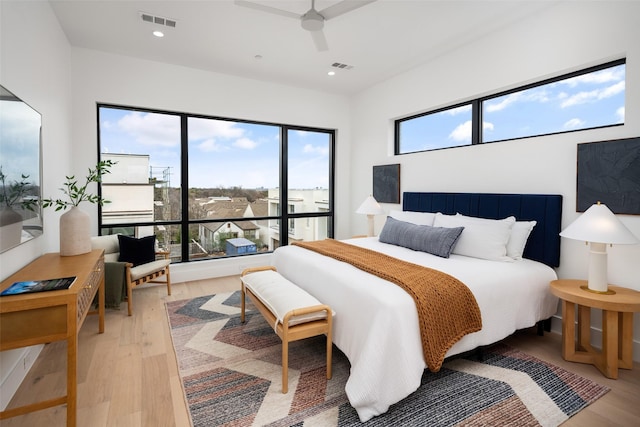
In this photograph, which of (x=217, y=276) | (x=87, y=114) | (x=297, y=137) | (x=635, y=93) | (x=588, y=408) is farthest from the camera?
(x=297, y=137)

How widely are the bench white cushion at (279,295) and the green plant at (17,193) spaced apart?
5.42 feet

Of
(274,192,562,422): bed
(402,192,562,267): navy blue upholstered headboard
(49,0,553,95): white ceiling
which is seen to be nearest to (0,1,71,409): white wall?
(49,0,553,95): white ceiling

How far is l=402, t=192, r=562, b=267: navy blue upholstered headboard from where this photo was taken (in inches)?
112

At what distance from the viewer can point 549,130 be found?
3029 mm

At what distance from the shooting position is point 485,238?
290 cm

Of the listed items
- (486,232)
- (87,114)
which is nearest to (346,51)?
(486,232)

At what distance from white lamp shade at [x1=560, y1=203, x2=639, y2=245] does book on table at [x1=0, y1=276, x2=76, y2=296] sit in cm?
330

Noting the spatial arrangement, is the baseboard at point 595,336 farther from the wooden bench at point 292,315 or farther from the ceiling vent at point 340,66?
the ceiling vent at point 340,66

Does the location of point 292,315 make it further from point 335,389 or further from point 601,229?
point 601,229

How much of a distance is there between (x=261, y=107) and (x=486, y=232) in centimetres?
361

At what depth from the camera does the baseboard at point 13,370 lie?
1.86 meters

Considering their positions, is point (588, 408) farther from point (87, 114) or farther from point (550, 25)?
point (87, 114)

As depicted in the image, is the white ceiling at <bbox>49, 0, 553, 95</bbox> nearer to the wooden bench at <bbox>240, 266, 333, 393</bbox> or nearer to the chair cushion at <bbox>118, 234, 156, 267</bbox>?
the chair cushion at <bbox>118, 234, 156, 267</bbox>

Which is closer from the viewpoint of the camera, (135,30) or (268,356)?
(268,356)
